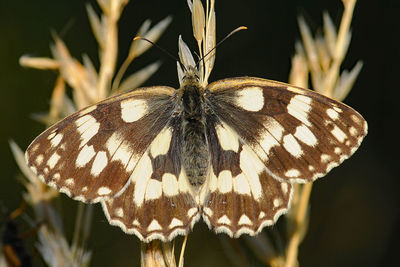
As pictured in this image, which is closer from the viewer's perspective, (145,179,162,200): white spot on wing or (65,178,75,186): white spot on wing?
(65,178,75,186): white spot on wing

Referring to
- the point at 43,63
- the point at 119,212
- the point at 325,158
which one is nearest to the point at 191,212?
the point at 119,212

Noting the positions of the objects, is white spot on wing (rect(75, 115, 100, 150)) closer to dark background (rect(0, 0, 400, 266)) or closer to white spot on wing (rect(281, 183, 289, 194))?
white spot on wing (rect(281, 183, 289, 194))

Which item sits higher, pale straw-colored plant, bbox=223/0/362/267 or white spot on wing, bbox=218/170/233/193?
pale straw-colored plant, bbox=223/0/362/267

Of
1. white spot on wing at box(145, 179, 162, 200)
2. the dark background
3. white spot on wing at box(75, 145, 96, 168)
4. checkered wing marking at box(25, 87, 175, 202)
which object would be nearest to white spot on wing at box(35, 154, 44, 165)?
checkered wing marking at box(25, 87, 175, 202)

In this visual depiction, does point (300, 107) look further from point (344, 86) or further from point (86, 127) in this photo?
point (86, 127)

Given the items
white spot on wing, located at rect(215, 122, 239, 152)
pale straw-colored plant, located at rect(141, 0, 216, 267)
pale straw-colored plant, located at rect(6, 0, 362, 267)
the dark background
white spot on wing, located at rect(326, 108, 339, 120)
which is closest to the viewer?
pale straw-colored plant, located at rect(141, 0, 216, 267)

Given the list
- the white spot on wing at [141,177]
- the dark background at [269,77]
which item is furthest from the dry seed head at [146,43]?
the dark background at [269,77]

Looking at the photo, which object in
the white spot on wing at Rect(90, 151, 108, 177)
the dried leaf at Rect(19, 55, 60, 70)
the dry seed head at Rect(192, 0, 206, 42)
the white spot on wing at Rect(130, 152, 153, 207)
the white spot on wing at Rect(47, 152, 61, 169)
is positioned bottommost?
the white spot on wing at Rect(130, 152, 153, 207)

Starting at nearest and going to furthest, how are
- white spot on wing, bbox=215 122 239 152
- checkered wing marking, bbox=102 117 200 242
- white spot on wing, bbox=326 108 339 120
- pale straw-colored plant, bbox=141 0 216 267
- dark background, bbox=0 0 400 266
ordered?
1. pale straw-colored plant, bbox=141 0 216 267
2. checkered wing marking, bbox=102 117 200 242
3. white spot on wing, bbox=326 108 339 120
4. white spot on wing, bbox=215 122 239 152
5. dark background, bbox=0 0 400 266
